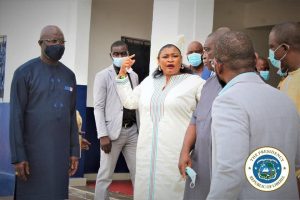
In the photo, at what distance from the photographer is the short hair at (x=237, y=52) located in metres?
2.54

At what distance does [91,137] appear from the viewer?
28.6ft

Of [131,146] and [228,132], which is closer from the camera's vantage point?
[228,132]

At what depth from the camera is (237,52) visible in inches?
99.9

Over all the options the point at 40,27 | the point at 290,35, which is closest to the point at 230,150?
the point at 290,35

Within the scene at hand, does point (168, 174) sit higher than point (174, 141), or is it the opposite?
point (174, 141)

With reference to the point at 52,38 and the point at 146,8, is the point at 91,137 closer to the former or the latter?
the point at 146,8

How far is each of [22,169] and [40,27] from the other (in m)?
6.55

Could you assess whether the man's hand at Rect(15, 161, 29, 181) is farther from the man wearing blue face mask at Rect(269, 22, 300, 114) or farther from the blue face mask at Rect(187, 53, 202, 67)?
the blue face mask at Rect(187, 53, 202, 67)

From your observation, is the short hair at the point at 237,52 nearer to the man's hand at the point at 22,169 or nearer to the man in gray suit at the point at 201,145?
the man in gray suit at the point at 201,145

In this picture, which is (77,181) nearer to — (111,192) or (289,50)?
(111,192)

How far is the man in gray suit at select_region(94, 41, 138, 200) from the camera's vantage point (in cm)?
552

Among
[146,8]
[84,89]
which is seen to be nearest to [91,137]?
[84,89]

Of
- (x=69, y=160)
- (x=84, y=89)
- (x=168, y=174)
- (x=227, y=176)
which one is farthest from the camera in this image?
(x=84, y=89)

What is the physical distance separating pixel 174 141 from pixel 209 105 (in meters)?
0.64
